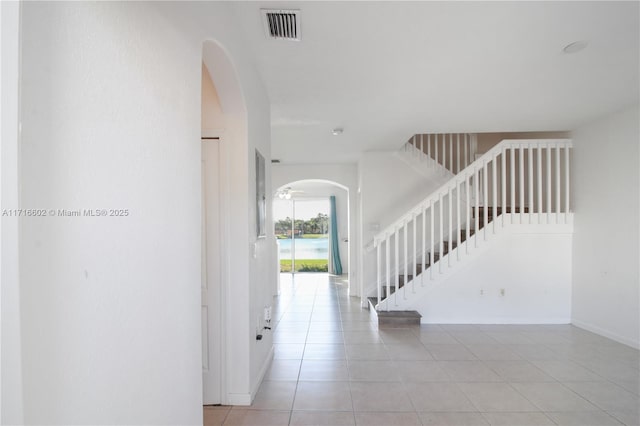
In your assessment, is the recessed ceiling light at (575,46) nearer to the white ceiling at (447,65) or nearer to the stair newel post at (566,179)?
the white ceiling at (447,65)

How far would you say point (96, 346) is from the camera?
2.76 ft

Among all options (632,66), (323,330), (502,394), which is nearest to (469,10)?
(632,66)

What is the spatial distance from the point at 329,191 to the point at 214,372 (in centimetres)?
732

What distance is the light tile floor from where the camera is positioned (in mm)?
2355

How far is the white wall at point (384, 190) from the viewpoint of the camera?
579 cm

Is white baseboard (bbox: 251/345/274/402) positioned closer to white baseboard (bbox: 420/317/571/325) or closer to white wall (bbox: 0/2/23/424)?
white wall (bbox: 0/2/23/424)

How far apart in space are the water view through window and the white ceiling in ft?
16.9

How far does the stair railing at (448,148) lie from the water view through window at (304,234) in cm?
407

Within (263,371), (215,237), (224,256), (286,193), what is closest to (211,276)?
(224,256)

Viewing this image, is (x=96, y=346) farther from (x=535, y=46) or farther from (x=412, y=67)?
(x=535, y=46)

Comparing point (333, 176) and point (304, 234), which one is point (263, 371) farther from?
point (304, 234)

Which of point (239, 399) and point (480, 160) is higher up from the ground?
point (480, 160)

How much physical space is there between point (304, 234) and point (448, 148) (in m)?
4.90

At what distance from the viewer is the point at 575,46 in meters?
2.41
